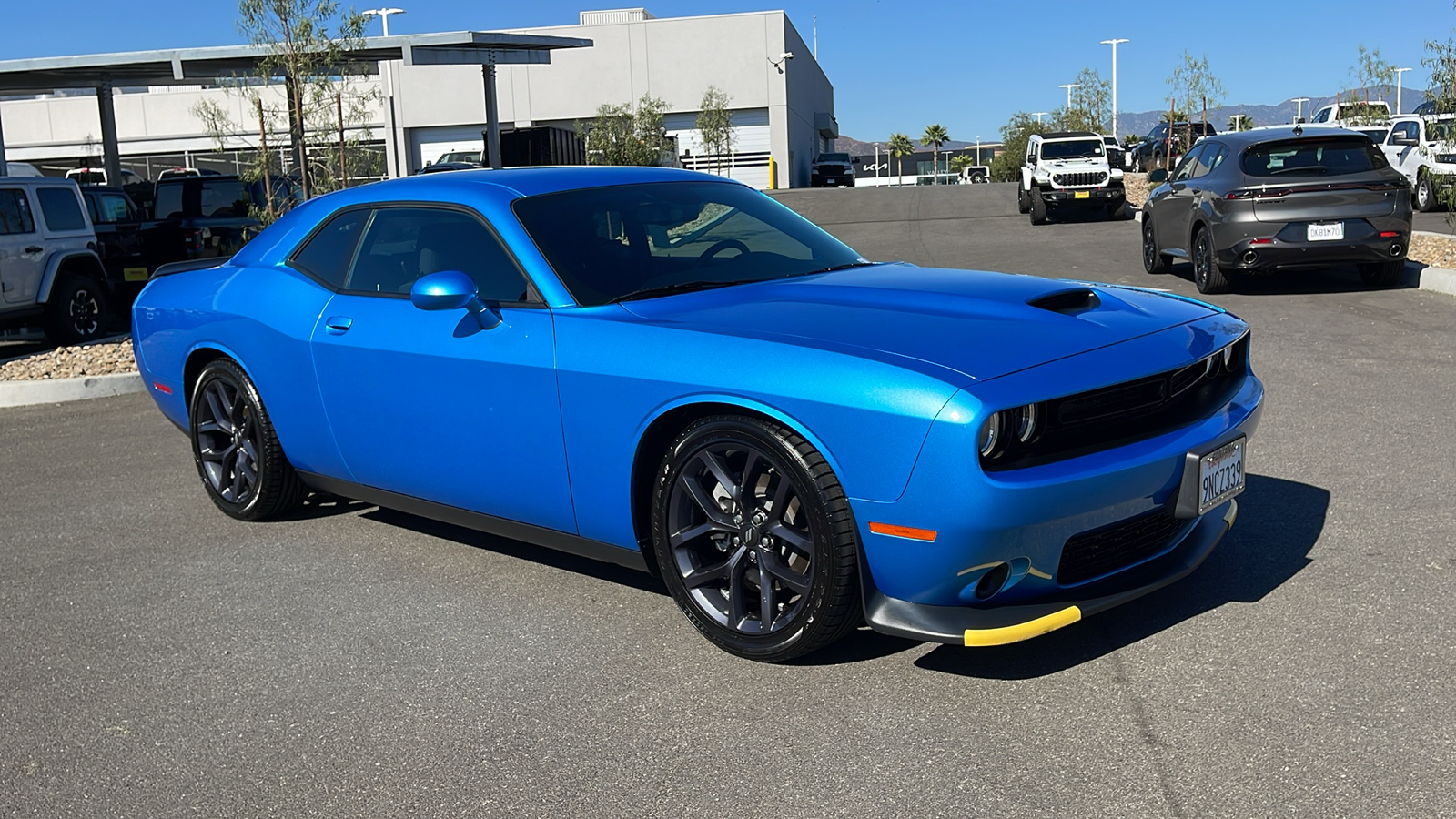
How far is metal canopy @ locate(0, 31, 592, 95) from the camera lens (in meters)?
23.4

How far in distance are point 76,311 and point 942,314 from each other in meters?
11.7

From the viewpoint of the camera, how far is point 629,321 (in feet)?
13.1

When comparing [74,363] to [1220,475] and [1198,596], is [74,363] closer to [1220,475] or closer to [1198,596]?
[1198,596]

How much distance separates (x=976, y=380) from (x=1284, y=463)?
3.15m

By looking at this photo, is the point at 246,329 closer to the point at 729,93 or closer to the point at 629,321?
the point at 629,321

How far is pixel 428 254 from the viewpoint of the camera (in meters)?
4.78

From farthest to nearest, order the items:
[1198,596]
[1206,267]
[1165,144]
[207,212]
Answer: [1165,144], [207,212], [1206,267], [1198,596]

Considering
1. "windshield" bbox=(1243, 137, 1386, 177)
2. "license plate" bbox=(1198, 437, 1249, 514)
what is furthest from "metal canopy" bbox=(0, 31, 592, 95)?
"license plate" bbox=(1198, 437, 1249, 514)

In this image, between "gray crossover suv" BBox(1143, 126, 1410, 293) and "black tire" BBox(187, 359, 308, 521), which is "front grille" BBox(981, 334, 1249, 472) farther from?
"gray crossover suv" BBox(1143, 126, 1410, 293)

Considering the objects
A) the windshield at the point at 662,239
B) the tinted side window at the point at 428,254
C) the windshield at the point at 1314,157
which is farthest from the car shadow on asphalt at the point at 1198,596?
the windshield at the point at 1314,157

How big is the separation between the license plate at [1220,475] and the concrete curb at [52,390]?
8158 mm

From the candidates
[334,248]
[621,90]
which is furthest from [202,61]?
[621,90]

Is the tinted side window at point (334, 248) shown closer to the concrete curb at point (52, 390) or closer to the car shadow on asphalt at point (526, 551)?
the car shadow on asphalt at point (526, 551)

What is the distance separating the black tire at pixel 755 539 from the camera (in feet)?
11.4
